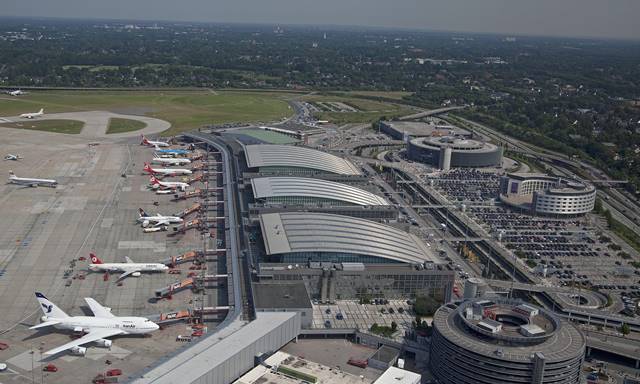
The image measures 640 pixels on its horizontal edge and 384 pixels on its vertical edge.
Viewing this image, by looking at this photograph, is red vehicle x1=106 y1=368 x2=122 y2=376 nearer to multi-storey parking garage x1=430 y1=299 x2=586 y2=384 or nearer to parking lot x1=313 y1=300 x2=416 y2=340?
parking lot x1=313 y1=300 x2=416 y2=340

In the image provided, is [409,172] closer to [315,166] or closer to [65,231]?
[315,166]

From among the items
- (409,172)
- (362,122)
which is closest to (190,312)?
(409,172)

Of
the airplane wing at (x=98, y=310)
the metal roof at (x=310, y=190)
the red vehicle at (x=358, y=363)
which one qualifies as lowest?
the red vehicle at (x=358, y=363)

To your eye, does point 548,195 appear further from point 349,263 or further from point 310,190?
point 349,263

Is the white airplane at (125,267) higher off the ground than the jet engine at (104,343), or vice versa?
the white airplane at (125,267)

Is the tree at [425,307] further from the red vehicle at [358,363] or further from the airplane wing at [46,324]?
the airplane wing at [46,324]

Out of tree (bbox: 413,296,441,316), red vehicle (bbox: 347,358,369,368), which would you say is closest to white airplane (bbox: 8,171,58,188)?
tree (bbox: 413,296,441,316)

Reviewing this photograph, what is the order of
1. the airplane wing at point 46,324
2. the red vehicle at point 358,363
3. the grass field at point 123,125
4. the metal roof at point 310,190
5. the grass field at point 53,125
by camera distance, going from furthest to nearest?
the grass field at point 123,125 < the grass field at point 53,125 < the metal roof at point 310,190 < the airplane wing at point 46,324 < the red vehicle at point 358,363

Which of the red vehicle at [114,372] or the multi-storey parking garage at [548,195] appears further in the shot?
the multi-storey parking garage at [548,195]

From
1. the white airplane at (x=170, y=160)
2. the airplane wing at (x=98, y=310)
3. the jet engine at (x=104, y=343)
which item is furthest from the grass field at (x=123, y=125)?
the jet engine at (x=104, y=343)
